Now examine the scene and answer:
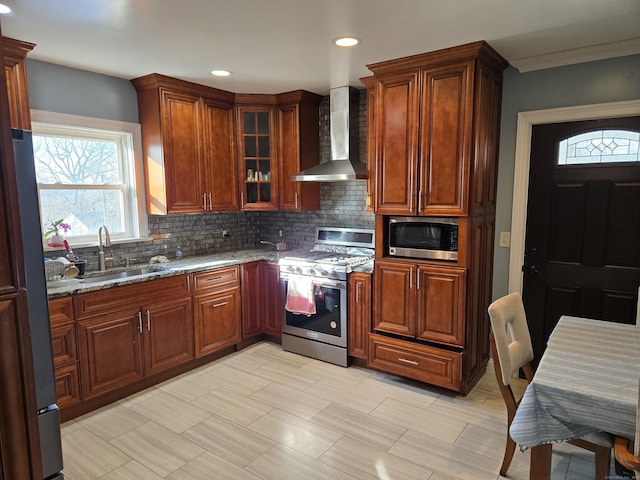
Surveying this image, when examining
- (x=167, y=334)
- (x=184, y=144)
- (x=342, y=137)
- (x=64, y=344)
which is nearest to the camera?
(x=64, y=344)

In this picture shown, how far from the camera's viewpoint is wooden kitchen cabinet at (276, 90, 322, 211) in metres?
4.03

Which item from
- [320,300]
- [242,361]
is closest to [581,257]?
[320,300]

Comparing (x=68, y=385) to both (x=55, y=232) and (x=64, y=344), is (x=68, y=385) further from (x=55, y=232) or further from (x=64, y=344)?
(x=55, y=232)

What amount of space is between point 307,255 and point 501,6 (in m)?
2.52

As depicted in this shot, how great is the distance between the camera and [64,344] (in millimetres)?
2662

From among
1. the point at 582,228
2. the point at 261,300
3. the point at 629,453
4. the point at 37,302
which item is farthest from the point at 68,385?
the point at 582,228

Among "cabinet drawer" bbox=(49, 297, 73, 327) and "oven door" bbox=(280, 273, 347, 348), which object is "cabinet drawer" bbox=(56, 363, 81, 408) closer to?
"cabinet drawer" bbox=(49, 297, 73, 327)

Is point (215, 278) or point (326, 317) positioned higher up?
point (215, 278)

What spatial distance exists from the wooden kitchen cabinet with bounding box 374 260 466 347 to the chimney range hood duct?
3.20 ft

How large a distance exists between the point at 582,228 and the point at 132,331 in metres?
3.37

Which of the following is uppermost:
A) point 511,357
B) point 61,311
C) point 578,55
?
point 578,55

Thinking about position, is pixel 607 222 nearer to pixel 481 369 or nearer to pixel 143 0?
pixel 481 369

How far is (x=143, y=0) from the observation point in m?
2.00

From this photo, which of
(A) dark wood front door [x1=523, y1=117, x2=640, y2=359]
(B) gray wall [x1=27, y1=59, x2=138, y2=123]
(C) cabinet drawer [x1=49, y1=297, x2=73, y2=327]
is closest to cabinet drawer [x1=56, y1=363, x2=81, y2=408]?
(C) cabinet drawer [x1=49, y1=297, x2=73, y2=327]
